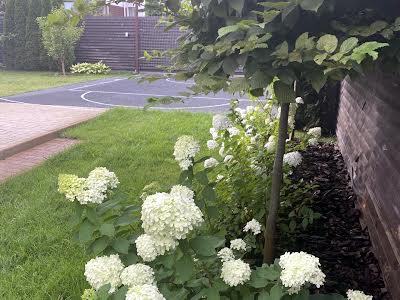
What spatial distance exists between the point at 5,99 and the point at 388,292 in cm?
965

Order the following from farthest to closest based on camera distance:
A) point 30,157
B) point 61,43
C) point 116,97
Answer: point 61,43, point 116,97, point 30,157

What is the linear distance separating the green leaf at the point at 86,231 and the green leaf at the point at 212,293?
1.41 ft

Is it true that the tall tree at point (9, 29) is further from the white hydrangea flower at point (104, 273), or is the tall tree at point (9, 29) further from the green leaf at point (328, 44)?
the green leaf at point (328, 44)

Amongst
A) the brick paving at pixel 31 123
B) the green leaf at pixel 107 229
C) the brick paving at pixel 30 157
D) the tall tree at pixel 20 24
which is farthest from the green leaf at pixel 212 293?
the tall tree at pixel 20 24

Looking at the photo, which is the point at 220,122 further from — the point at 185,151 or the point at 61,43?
the point at 61,43

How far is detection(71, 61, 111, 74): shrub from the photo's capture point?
1647 centimetres

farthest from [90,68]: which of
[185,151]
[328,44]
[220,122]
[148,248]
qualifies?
[328,44]

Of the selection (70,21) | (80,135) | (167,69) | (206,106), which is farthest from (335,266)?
(206,106)

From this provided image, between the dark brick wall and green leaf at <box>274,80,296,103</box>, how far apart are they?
15831 millimetres

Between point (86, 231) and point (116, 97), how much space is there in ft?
32.2

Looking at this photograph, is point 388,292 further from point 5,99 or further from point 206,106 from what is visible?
point 5,99

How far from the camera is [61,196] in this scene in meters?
3.77

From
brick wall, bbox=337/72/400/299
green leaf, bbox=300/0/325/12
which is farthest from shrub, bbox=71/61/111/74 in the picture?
green leaf, bbox=300/0/325/12

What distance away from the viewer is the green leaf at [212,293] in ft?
4.47
